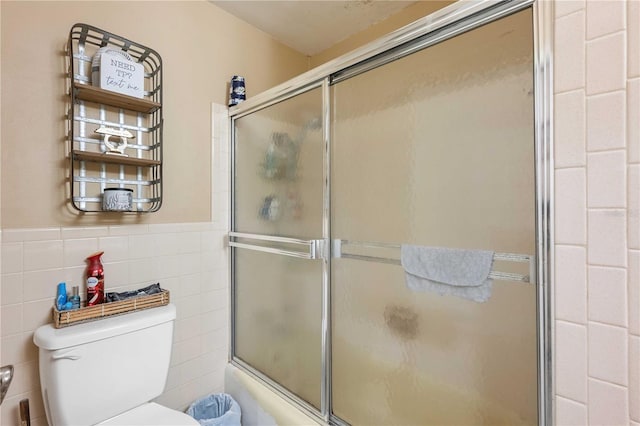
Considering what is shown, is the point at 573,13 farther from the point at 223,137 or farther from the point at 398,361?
the point at 223,137

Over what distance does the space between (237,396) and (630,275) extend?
63.7 inches

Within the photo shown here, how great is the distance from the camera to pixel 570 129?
0.67m

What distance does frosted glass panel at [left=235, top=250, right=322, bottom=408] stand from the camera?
52.1 inches

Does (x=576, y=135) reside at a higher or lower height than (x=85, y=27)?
lower

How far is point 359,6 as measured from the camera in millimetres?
1638

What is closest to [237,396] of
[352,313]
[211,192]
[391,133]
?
[352,313]

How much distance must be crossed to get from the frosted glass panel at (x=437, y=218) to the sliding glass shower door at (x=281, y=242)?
12 centimetres

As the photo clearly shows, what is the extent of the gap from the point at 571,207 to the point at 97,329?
1.41 metres

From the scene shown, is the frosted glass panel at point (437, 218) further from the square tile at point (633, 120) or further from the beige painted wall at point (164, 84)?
the beige painted wall at point (164, 84)

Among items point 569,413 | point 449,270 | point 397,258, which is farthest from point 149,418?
point 569,413

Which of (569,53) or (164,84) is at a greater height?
(164,84)

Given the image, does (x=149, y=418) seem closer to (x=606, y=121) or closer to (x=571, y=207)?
(x=571, y=207)

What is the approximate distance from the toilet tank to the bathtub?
1.48 ft

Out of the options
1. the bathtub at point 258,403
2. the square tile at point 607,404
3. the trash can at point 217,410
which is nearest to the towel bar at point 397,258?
the square tile at point 607,404
